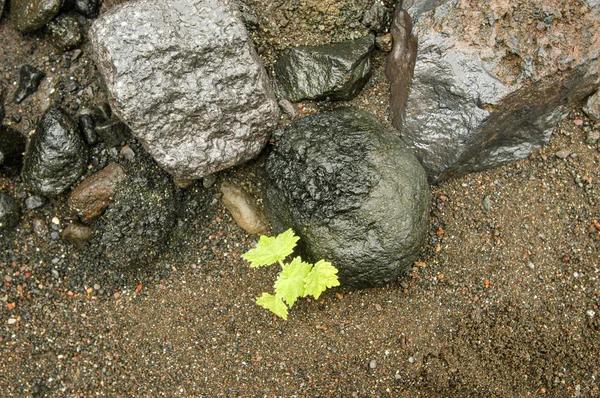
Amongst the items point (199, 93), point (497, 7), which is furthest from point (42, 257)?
point (497, 7)

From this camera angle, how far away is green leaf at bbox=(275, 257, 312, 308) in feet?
9.35

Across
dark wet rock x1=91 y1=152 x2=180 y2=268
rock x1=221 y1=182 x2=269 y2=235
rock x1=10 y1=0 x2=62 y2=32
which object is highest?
rock x1=10 y1=0 x2=62 y2=32

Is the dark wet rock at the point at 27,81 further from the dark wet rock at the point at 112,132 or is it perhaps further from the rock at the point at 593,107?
the rock at the point at 593,107

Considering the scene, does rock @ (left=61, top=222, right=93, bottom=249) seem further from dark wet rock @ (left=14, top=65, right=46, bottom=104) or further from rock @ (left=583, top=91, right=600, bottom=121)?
rock @ (left=583, top=91, right=600, bottom=121)

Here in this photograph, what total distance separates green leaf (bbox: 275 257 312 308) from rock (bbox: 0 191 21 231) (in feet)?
5.54

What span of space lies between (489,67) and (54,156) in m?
2.56

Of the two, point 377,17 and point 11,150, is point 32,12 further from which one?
point 377,17

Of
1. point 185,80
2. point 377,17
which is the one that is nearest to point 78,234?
point 185,80

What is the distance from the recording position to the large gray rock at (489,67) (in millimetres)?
2900

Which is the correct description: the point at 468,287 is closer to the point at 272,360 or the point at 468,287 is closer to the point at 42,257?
the point at 272,360

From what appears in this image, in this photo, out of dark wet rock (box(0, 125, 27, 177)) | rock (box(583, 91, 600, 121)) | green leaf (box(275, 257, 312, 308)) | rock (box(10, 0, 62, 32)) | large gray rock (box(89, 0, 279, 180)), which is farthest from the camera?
rock (box(583, 91, 600, 121))

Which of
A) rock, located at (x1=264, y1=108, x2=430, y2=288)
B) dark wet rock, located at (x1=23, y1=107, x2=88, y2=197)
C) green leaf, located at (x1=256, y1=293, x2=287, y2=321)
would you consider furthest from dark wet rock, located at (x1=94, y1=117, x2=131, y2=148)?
green leaf, located at (x1=256, y1=293, x2=287, y2=321)

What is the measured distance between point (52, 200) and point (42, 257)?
361 millimetres

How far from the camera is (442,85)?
118 inches
